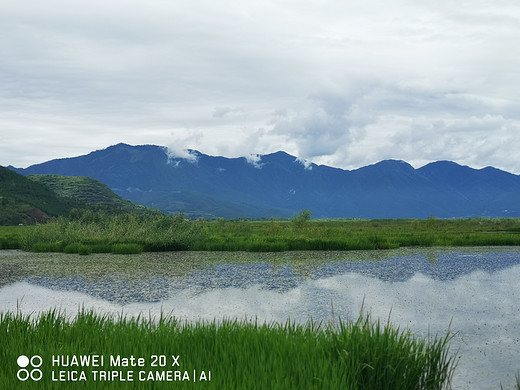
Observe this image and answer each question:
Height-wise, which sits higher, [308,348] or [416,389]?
[308,348]

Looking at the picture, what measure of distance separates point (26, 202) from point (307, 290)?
97260 mm

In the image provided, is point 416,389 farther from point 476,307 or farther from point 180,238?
point 180,238

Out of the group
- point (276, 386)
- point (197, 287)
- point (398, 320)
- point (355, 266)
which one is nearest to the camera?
point (276, 386)

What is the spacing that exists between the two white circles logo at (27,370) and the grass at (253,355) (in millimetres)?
79

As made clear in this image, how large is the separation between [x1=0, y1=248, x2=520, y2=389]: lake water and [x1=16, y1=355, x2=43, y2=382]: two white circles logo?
4.37m

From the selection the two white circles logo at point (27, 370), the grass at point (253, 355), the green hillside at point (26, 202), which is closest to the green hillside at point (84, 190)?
the green hillside at point (26, 202)

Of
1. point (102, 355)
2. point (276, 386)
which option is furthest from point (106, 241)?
point (276, 386)

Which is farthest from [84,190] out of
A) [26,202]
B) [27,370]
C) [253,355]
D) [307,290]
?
[253,355]

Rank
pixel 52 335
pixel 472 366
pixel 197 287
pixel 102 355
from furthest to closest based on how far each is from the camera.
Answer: pixel 197 287 < pixel 472 366 < pixel 52 335 < pixel 102 355

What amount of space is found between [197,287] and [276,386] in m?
12.1

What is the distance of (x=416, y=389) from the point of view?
6867 mm

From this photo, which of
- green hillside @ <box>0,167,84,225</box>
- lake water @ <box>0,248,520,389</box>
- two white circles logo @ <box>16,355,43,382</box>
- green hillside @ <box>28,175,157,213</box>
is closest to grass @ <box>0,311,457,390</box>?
two white circles logo @ <box>16,355,43,382</box>

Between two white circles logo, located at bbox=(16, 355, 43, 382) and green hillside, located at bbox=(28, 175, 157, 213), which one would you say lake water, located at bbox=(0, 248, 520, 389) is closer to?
two white circles logo, located at bbox=(16, 355, 43, 382)

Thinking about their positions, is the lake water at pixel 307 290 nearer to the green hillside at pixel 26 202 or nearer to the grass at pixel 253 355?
the grass at pixel 253 355
